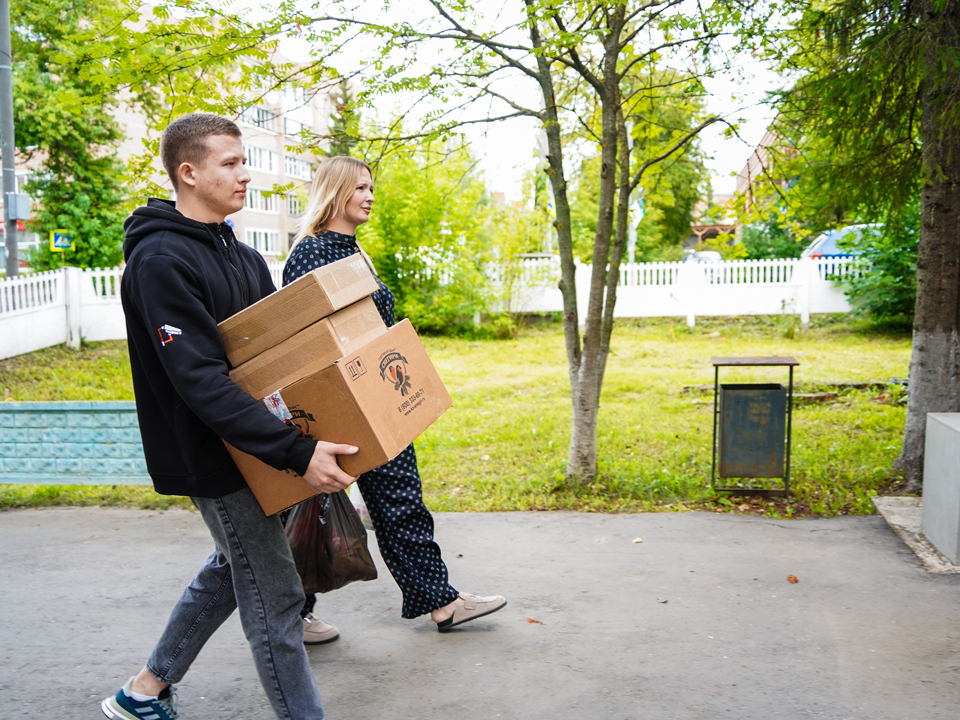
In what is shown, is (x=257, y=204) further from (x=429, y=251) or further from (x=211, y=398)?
(x=211, y=398)

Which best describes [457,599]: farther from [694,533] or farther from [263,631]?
[694,533]

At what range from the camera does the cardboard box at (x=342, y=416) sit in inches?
92.0

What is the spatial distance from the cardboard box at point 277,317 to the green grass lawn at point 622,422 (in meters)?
3.41

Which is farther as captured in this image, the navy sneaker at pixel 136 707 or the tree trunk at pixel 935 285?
the tree trunk at pixel 935 285

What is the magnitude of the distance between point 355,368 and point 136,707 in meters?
1.44

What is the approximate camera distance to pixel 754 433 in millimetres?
5562

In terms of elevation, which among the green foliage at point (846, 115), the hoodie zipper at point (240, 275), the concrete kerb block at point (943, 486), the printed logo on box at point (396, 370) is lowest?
the concrete kerb block at point (943, 486)

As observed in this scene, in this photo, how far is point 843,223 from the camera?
7.05m

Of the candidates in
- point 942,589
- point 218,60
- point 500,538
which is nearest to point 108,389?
point 218,60

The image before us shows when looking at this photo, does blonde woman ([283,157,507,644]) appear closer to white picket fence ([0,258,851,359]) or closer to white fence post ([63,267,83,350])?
white fence post ([63,267,83,350])

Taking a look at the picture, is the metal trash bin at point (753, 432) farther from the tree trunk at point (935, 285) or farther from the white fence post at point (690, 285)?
the white fence post at point (690, 285)

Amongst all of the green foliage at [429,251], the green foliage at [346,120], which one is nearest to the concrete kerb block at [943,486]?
the green foliage at [346,120]

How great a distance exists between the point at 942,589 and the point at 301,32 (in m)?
5.03

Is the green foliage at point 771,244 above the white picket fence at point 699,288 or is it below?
above
